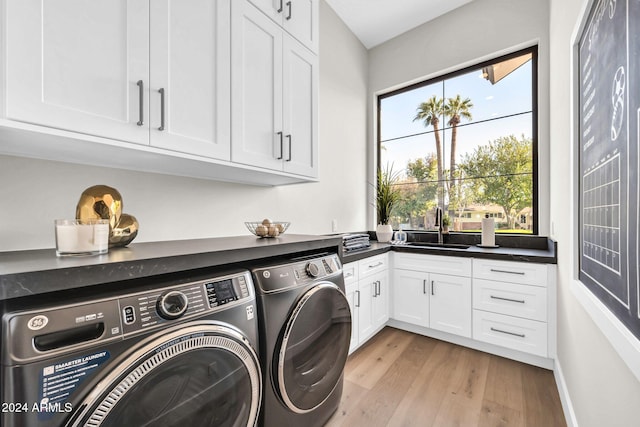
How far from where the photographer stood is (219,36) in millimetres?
1303

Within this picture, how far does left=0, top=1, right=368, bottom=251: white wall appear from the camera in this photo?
1085mm

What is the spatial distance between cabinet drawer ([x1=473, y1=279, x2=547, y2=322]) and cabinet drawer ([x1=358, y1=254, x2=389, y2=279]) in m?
0.76

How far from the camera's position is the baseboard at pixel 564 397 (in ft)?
4.61

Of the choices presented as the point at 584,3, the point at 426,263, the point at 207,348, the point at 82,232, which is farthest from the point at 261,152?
the point at 426,263

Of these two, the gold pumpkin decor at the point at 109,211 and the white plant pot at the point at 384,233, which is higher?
the gold pumpkin decor at the point at 109,211

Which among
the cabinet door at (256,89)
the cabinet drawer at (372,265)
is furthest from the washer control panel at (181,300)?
the cabinet drawer at (372,265)

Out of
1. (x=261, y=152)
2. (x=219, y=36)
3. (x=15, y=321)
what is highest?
(x=219, y=36)

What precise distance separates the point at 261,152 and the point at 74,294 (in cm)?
104

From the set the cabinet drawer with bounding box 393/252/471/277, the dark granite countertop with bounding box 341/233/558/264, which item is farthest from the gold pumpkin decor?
the cabinet drawer with bounding box 393/252/471/277

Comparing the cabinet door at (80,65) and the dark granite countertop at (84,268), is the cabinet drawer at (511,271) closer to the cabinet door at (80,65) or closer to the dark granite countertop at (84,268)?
the dark granite countertop at (84,268)

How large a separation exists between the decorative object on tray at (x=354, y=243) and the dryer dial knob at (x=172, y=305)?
145 centimetres

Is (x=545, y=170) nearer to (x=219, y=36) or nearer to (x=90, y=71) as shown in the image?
(x=219, y=36)

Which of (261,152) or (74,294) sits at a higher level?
(261,152)

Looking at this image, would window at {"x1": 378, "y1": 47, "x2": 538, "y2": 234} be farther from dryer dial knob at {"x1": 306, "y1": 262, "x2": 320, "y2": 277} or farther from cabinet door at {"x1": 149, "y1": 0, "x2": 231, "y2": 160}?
cabinet door at {"x1": 149, "y1": 0, "x2": 231, "y2": 160}
